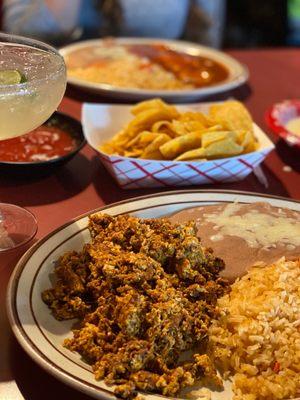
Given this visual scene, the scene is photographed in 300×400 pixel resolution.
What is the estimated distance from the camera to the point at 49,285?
4.50 feet

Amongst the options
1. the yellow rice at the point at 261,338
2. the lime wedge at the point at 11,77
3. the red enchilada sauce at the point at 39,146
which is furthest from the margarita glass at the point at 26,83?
the yellow rice at the point at 261,338

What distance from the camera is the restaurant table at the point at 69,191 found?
1.19 meters

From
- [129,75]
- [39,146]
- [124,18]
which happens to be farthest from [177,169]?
[124,18]

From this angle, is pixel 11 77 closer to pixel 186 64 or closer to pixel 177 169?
pixel 177 169

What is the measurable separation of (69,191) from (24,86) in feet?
1.68

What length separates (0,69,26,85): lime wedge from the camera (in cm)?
145

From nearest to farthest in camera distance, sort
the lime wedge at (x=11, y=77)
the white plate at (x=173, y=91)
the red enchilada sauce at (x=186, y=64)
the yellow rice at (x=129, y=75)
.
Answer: the lime wedge at (x=11, y=77)
the white plate at (x=173, y=91)
the yellow rice at (x=129, y=75)
the red enchilada sauce at (x=186, y=64)

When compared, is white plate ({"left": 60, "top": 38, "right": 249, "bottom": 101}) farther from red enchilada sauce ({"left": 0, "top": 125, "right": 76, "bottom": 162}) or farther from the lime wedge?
the lime wedge

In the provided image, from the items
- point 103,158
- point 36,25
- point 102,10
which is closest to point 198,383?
point 103,158

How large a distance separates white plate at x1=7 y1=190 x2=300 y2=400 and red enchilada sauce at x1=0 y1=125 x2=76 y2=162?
1.39 ft

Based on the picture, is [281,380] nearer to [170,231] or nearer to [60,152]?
[170,231]

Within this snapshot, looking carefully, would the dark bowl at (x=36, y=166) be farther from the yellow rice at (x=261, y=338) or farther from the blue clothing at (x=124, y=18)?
the blue clothing at (x=124, y=18)

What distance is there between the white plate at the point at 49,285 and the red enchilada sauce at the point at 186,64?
117cm

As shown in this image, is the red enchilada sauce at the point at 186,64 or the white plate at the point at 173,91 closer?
the white plate at the point at 173,91
